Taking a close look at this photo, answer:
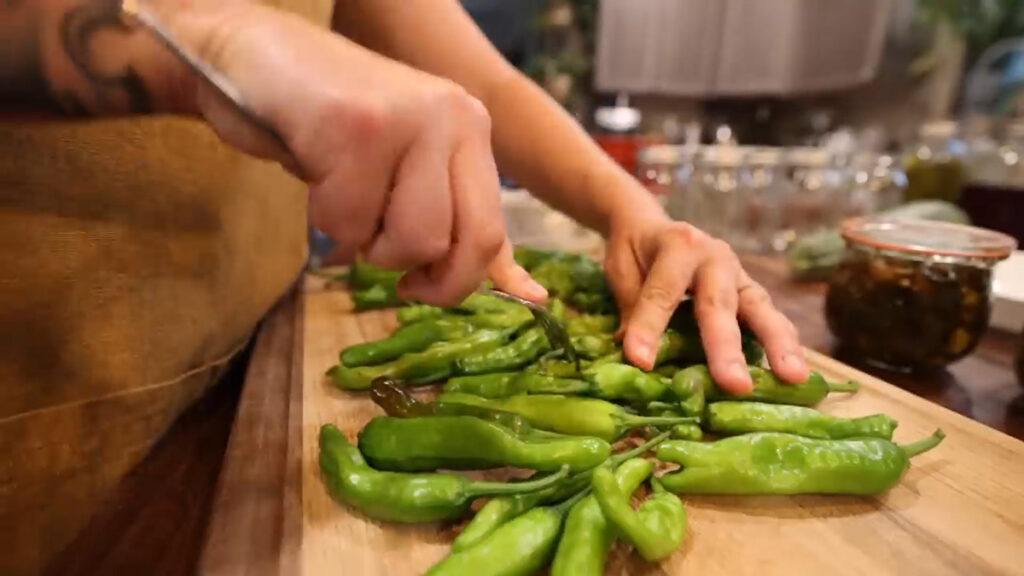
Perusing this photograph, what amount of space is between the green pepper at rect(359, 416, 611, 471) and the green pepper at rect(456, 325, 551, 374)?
0.26 meters

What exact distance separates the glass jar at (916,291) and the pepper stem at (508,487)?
758 mm

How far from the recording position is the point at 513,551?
2.18ft

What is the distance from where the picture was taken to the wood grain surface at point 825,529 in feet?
2.33

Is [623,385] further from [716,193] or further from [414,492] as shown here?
[716,193]

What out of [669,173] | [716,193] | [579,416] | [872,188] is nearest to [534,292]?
[579,416]

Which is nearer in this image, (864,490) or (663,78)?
(864,490)

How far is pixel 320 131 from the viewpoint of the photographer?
0.58 meters

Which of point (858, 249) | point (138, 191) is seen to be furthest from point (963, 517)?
point (138, 191)

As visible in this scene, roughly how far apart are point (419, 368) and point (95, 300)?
0.42m

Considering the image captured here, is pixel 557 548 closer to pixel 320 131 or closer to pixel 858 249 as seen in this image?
pixel 320 131

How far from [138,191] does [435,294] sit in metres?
0.45

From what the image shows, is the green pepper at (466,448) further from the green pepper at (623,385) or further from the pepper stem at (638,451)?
the green pepper at (623,385)

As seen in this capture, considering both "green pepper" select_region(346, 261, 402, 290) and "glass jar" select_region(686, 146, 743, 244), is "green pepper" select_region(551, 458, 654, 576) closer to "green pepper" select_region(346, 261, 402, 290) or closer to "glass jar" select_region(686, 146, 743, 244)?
"green pepper" select_region(346, 261, 402, 290)

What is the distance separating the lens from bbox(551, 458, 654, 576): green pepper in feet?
2.13
